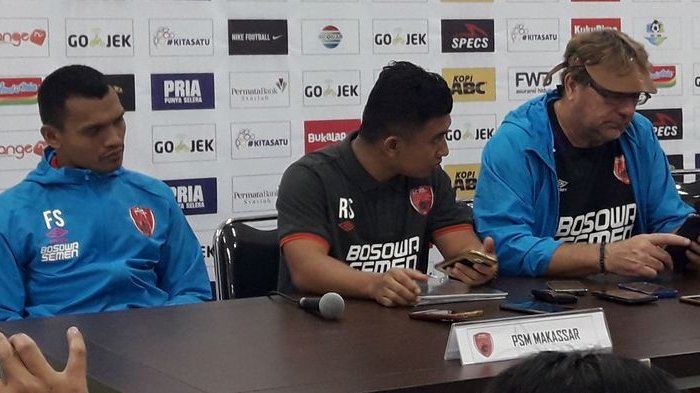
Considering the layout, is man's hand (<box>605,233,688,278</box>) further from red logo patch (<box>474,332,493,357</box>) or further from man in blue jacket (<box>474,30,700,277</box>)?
red logo patch (<box>474,332,493,357</box>)

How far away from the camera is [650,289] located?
268cm

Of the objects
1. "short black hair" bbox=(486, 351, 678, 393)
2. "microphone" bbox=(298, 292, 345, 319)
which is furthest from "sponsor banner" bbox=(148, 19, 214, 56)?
"short black hair" bbox=(486, 351, 678, 393)

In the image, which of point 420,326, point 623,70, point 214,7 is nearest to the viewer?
point 420,326

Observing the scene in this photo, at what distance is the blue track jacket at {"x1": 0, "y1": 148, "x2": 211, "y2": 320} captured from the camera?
3.01 metres

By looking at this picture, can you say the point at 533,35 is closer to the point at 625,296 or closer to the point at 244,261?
the point at 244,261

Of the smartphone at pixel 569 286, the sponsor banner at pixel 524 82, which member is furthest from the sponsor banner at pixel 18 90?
the smartphone at pixel 569 286

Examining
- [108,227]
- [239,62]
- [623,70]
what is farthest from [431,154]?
[239,62]

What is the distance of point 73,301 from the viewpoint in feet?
9.91

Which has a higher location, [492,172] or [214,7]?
[214,7]

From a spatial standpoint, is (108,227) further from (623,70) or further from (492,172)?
(623,70)

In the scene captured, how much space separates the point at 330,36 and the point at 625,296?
243cm

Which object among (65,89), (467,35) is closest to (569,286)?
(65,89)

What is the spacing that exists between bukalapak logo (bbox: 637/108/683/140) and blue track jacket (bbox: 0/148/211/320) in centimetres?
281

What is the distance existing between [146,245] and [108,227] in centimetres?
11
